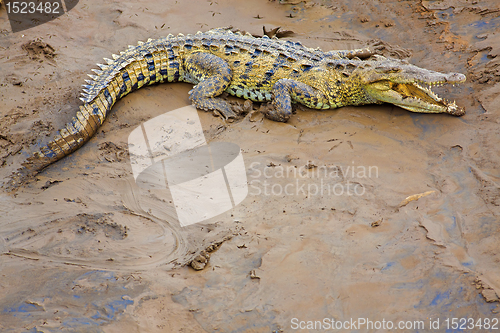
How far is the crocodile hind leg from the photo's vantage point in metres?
5.62

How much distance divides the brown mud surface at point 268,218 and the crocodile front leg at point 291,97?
0.17m

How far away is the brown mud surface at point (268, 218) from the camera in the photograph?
305 centimetres

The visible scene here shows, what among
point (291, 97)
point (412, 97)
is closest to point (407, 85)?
point (412, 97)

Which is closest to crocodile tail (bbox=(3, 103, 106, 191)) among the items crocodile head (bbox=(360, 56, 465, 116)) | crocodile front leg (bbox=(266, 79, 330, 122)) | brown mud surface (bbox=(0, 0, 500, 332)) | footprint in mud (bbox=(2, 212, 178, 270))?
brown mud surface (bbox=(0, 0, 500, 332))

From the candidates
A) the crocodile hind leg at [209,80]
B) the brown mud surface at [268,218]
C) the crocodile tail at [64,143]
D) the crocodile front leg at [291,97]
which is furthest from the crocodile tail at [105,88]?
the crocodile front leg at [291,97]

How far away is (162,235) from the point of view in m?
3.73

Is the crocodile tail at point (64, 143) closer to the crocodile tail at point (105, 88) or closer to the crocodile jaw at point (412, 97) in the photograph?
the crocodile tail at point (105, 88)

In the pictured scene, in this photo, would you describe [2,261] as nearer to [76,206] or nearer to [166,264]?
[76,206]

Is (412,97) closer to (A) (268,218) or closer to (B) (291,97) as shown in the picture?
(B) (291,97)

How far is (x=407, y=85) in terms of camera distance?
5.33 m

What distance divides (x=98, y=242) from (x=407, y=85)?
467 cm

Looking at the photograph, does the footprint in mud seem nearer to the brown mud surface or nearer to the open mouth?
the brown mud surface

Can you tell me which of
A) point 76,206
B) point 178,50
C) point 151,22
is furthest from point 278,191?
point 151,22

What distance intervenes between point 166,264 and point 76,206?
1.28 metres
